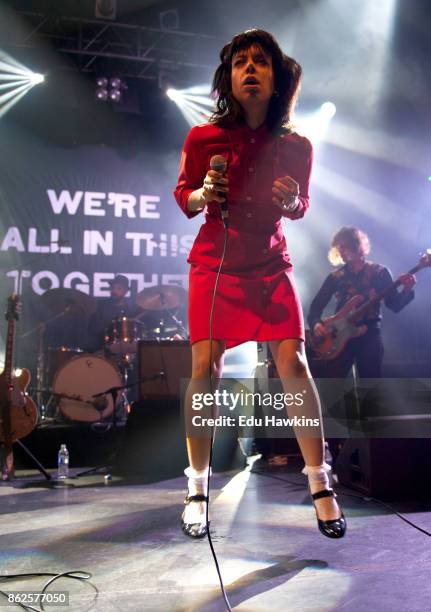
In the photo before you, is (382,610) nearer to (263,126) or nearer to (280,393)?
(263,126)

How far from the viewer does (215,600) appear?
1969 mm

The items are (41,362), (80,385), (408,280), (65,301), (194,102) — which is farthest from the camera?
(194,102)

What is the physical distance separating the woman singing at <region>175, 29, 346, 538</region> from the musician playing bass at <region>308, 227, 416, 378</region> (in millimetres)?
2874

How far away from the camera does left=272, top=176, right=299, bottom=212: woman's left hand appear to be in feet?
7.43

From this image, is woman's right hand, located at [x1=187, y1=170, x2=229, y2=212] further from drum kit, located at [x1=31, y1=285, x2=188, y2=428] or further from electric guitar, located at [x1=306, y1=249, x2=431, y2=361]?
drum kit, located at [x1=31, y1=285, x2=188, y2=428]

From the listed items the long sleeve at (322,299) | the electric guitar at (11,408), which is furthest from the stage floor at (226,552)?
the long sleeve at (322,299)

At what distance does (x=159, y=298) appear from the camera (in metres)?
→ 8.24

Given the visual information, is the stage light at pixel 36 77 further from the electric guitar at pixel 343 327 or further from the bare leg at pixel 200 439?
the bare leg at pixel 200 439

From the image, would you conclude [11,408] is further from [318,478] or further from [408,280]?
[408,280]

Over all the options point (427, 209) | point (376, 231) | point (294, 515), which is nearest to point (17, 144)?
point (376, 231)

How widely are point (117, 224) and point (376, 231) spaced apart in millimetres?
4102

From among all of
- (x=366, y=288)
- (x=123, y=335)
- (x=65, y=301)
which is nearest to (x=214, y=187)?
(x=366, y=288)

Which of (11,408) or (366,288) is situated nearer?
(11,408)

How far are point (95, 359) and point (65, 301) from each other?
5.28 ft
